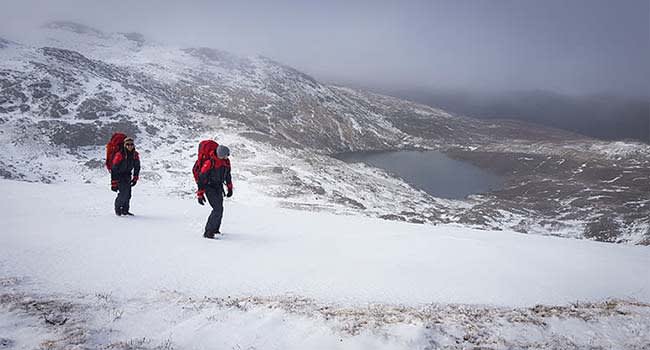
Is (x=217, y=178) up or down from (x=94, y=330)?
up

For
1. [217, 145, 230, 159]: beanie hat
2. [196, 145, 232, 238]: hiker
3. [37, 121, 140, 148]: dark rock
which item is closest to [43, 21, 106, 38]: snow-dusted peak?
[37, 121, 140, 148]: dark rock

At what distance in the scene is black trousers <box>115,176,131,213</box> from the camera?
1070cm

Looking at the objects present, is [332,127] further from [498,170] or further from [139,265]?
[139,265]

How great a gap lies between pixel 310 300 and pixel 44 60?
82.1 meters

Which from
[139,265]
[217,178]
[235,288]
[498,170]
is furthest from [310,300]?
[498,170]

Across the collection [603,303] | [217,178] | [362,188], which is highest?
[217,178]

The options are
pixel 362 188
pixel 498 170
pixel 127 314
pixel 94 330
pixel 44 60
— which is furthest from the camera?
pixel 498 170

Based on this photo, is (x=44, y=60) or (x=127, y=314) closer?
(x=127, y=314)

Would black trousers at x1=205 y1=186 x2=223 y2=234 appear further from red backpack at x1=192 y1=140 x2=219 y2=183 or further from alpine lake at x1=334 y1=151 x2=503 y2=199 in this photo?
alpine lake at x1=334 y1=151 x2=503 y2=199

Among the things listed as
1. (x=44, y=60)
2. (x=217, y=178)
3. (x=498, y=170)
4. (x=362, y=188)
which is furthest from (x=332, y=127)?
(x=217, y=178)

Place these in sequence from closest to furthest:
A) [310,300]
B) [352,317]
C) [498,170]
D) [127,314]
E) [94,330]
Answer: [94,330] < [127,314] < [352,317] < [310,300] < [498,170]

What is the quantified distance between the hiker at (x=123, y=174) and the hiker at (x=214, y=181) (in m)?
2.94

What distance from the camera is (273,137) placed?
76.9 metres

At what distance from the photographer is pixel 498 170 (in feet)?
388
